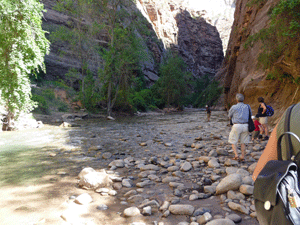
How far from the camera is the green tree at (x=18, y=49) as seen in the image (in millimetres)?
10523

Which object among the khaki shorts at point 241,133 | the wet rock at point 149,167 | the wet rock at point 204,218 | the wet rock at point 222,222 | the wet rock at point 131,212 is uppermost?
the khaki shorts at point 241,133

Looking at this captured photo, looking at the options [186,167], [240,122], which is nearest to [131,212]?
[186,167]

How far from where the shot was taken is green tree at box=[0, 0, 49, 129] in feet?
34.5

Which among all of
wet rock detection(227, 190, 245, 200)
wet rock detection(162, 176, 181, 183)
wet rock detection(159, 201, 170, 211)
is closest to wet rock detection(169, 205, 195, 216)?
wet rock detection(159, 201, 170, 211)

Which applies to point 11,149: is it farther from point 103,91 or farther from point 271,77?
point 103,91

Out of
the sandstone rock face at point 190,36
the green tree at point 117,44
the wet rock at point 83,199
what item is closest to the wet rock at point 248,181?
the wet rock at point 83,199

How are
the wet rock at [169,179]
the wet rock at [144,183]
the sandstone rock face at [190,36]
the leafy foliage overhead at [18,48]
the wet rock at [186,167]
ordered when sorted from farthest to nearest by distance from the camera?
the sandstone rock face at [190,36], the leafy foliage overhead at [18,48], the wet rock at [186,167], the wet rock at [169,179], the wet rock at [144,183]

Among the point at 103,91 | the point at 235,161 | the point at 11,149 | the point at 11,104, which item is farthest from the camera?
the point at 103,91

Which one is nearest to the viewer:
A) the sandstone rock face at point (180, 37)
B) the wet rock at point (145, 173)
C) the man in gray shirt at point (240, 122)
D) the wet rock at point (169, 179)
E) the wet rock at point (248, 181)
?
the wet rock at point (248, 181)

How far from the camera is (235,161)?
16.4 feet

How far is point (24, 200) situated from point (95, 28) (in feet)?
74.9

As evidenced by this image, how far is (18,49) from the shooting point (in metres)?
11.1

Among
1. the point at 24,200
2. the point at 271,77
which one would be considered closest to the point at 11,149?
the point at 24,200

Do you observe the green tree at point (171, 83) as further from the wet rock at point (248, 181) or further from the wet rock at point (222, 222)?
the wet rock at point (222, 222)
